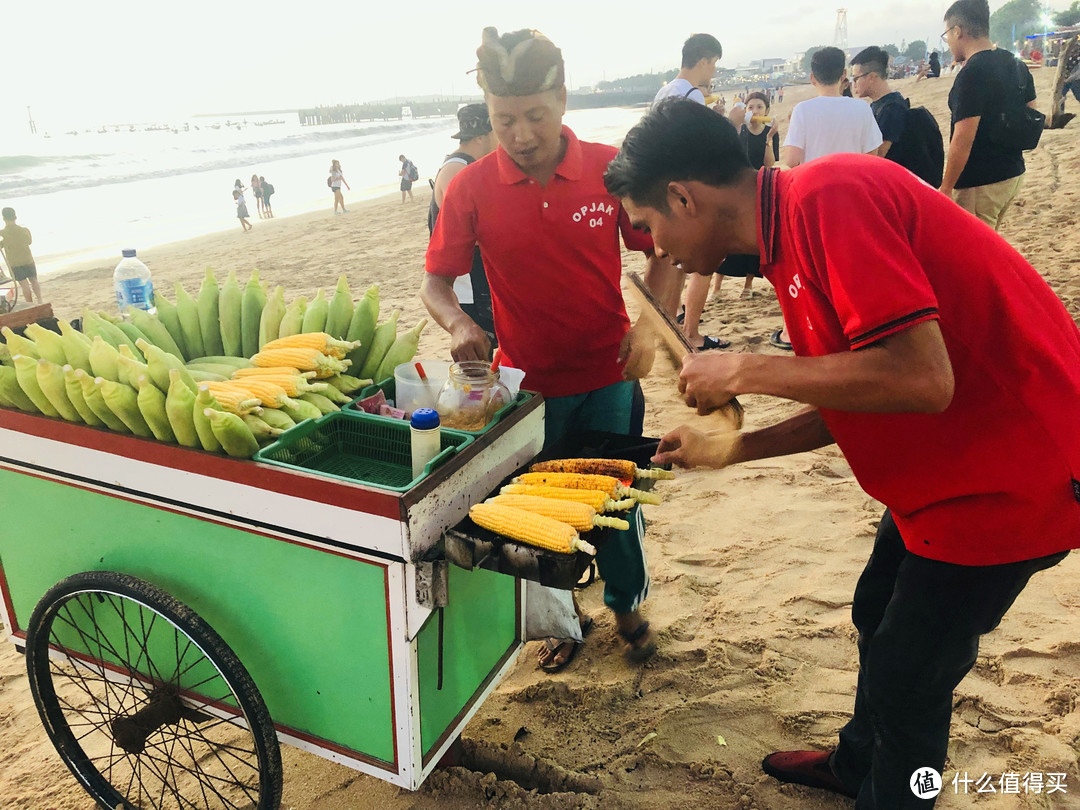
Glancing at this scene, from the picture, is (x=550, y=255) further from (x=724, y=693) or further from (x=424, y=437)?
(x=724, y=693)

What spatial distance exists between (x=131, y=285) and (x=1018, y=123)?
237 inches

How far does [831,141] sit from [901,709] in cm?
493

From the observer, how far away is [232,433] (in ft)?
6.70

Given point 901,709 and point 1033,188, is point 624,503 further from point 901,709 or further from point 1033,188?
point 1033,188

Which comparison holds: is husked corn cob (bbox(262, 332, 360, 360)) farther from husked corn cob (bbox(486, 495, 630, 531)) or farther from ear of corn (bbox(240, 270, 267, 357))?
husked corn cob (bbox(486, 495, 630, 531))

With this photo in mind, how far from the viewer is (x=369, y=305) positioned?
2896 mm

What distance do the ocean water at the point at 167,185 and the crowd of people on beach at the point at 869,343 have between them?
641 inches

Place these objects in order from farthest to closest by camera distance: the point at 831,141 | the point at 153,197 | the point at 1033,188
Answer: the point at 153,197
the point at 1033,188
the point at 831,141

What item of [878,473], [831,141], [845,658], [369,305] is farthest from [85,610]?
[831,141]

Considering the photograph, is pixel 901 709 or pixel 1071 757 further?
pixel 1071 757

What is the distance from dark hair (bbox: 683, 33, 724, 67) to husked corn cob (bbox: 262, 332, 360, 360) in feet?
17.4

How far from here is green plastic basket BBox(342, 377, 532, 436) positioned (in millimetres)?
2354

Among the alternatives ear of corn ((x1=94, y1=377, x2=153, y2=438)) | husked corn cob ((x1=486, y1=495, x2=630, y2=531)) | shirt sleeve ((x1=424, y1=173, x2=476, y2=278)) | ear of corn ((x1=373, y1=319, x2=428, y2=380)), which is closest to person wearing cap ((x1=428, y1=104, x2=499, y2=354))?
shirt sleeve ((x1=424, y1=173, x2=476, y2=278))

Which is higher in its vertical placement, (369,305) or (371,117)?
(371,117)
